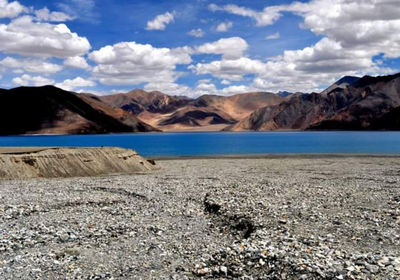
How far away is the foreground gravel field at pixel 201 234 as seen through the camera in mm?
12102

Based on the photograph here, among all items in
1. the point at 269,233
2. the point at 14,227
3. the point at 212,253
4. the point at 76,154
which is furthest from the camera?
the point at 76,154

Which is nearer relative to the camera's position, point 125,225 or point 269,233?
point 269,233

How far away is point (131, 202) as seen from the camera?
24266mm

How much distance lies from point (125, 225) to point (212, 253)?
5.91 metres

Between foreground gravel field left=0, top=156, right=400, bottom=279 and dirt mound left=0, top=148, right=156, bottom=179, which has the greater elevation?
dirt mound left=0, top=148, right=156, bottom=179

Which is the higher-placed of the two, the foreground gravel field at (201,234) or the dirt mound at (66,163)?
the dirt mound at (66,163)

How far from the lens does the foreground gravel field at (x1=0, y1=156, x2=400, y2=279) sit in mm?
12102

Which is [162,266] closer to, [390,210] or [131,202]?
[131,202]

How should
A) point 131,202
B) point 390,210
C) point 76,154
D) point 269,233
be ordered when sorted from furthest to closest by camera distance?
1. point 76,154
2. point 131,202
3. point 390,210
4. point 269,233

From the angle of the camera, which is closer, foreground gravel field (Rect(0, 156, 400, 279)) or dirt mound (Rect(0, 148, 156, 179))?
foreground gravel field (Rect(0, 156, 400, 279))

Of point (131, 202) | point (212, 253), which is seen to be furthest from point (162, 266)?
point (131, 202)

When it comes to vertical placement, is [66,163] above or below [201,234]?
above

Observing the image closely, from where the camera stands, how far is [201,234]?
17000 mm

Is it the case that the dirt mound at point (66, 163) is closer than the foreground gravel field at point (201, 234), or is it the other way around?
the foreground gravel field at point (201, 234)
